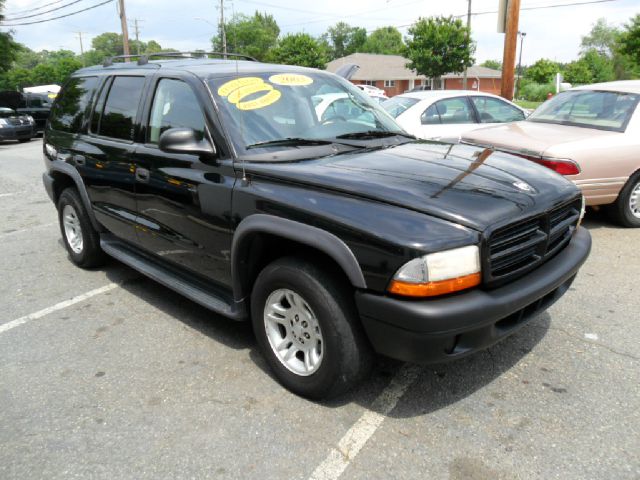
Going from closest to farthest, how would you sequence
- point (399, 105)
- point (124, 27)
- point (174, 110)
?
point (174, 110) < point (399, 105) < point (124, 27)

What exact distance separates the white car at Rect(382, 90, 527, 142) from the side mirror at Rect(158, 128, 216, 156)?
5.10 metres

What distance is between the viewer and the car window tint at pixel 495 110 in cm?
834

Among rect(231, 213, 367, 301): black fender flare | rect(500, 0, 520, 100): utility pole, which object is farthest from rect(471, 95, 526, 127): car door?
rect(231, 213, 367, 301): black fender flare

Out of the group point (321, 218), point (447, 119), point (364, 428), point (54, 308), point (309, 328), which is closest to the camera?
point (321, 218)

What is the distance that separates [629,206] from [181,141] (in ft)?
17.4

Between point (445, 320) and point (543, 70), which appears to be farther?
point (543, 70)

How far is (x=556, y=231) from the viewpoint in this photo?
113 inches

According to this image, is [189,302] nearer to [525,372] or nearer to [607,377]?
[525,372]

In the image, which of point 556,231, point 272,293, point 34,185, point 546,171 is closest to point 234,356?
point 272,293

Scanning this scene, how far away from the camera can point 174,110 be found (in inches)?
141

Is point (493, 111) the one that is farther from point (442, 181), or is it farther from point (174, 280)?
point (174, 280)

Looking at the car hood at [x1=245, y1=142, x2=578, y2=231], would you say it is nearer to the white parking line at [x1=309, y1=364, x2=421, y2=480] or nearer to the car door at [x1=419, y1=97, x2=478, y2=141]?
the white parking line at [x1=309, y1=364, x2=421, y2=480]

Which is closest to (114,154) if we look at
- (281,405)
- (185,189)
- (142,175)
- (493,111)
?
(142,175)

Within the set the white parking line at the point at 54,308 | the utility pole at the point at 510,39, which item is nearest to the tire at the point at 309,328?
the white parking line at the point at 54,308
